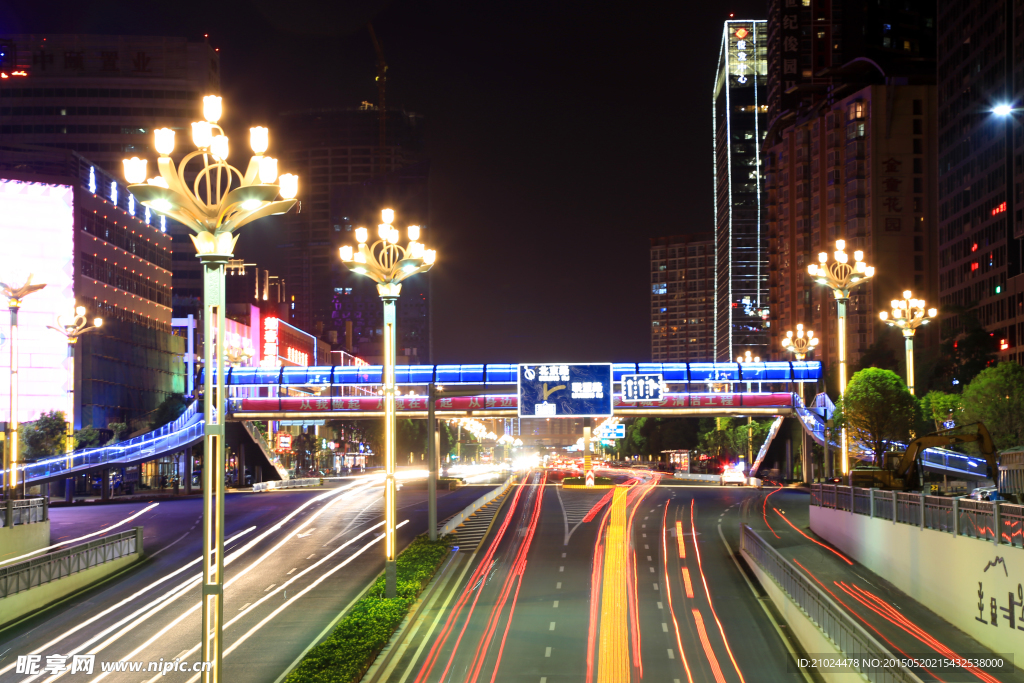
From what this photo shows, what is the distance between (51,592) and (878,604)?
80.6 ft

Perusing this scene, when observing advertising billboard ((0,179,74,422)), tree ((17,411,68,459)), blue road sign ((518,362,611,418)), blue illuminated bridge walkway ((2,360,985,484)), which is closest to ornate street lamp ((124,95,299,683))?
blue road sign ((518,362,611,418))

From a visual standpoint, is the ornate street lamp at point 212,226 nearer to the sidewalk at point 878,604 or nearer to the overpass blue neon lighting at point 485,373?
the sidewalk at point 878,604

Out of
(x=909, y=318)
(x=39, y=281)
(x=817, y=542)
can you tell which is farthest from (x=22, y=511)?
(x=39, y=281)

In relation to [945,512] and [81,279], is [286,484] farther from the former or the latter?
[945,512]

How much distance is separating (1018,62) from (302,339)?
125m

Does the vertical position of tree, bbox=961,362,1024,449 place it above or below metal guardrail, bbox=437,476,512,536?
above

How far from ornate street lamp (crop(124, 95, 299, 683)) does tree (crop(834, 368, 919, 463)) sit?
146 feet

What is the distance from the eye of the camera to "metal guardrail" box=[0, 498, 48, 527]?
116ft

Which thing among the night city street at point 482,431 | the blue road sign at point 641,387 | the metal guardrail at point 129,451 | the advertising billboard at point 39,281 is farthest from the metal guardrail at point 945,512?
the advertising billboard at point 39,281

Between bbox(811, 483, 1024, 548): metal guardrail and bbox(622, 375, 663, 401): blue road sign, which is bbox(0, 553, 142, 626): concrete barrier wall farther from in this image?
bbox(622, 375, 663, 401): blue road sign

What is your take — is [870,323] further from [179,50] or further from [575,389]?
[179,50]

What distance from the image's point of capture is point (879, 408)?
54.4 metres

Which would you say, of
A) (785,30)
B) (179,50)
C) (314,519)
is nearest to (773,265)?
(785,30)

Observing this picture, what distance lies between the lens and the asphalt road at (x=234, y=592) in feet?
85.3
